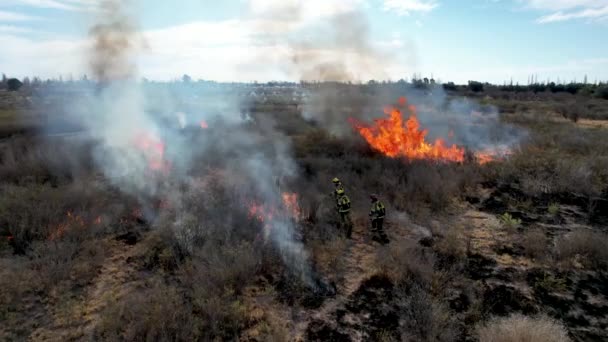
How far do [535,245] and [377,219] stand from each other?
14.3 ft

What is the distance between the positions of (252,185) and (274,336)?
8375 millimetres

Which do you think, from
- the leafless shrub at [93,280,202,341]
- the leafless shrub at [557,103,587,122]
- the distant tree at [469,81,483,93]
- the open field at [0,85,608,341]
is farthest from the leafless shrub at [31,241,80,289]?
the distant tree at [469,81,483,93]

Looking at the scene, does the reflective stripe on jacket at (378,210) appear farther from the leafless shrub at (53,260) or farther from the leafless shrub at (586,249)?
the leafless shrub at (53,260)

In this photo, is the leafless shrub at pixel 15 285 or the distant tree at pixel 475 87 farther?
the distant tree at pixel 475 87

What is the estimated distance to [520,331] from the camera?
612cm

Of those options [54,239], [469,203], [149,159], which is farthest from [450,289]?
[149,159]

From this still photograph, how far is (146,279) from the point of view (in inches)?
336

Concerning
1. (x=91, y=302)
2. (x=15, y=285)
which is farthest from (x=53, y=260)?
(x=91, y=302)

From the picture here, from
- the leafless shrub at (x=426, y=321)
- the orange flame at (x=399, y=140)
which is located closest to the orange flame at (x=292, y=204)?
the leafless shrub at (x=426, y=321)

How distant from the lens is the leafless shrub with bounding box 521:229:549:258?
9.78 meters

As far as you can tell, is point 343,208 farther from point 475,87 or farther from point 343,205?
point 475,87

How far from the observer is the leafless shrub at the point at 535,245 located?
9781 millimetres

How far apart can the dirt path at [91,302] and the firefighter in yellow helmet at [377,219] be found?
674 cm

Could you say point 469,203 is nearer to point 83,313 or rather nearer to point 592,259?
point 592,259
